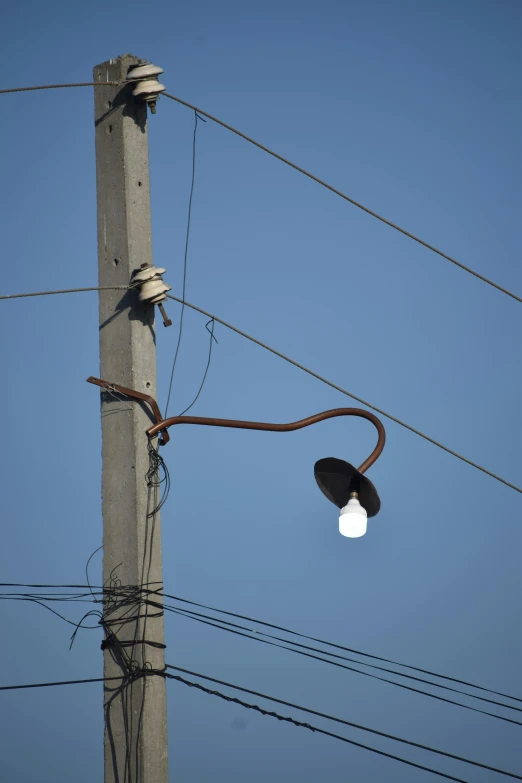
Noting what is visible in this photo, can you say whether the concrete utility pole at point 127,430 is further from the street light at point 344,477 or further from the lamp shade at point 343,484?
the lamp shade at point 343,484

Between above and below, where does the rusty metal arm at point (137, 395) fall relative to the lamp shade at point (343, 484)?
above

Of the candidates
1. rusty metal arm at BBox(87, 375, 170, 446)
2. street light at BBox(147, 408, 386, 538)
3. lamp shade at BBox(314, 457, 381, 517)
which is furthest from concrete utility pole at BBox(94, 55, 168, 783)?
lamp shade at BBox(314, 457, 381, 517)

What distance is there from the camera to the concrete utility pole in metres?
6.48

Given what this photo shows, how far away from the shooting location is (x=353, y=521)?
6535 mm

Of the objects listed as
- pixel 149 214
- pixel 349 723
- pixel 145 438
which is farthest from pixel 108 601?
pixel 149 214

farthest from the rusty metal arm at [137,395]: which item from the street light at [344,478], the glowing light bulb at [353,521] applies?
the glowing light bulb at [353,521]

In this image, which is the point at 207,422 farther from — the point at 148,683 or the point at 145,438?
the point at 148,683

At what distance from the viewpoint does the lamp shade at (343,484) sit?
6652mm

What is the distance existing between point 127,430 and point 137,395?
22 cm

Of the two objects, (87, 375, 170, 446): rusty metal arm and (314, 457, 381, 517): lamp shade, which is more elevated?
(87, 375, 170, 446): rusty metal arm

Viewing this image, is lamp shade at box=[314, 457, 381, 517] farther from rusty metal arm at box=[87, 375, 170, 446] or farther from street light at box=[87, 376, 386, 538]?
rusty metal arm at box=[87, 375, 170, 446]

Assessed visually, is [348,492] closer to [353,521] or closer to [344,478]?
[344,478]

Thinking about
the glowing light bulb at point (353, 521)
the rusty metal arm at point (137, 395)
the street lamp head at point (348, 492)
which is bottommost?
the glowing light bulb at point (353, 521)

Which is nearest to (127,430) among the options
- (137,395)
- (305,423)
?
(137,395)
